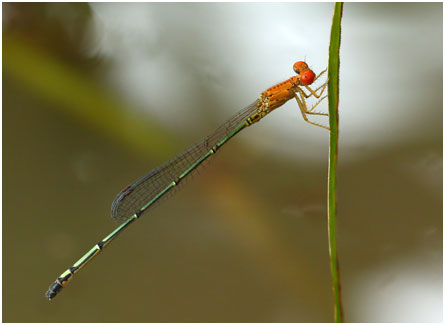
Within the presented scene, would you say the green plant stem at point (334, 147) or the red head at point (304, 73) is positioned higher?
the red head at point (304, 73)

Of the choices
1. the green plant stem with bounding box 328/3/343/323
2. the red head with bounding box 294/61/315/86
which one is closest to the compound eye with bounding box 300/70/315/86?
the red head with bounding box 294/61/315/86

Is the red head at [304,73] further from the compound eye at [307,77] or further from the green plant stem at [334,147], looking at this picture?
the green plant stem at [334,147]

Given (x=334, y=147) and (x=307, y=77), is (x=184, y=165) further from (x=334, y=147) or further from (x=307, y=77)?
(x=334, y=147)

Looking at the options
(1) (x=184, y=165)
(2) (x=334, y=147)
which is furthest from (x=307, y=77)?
(2) (x=334, y=147)

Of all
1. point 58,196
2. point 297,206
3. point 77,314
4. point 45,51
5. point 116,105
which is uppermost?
point 45,51

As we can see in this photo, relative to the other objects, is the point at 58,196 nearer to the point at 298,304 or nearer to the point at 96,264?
the point at 96,264

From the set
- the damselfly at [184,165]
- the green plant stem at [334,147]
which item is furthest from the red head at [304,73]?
the green plant stem at [334,147]

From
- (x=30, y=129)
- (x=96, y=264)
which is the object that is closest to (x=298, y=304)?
(x=96, y=264)

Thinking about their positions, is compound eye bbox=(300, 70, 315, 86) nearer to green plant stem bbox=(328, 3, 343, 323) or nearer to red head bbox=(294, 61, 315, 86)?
red head bbox=(294, 61, 315, 86)

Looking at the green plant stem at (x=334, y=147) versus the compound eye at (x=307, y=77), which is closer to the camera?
the green plant stem at (x=334, y=147)
